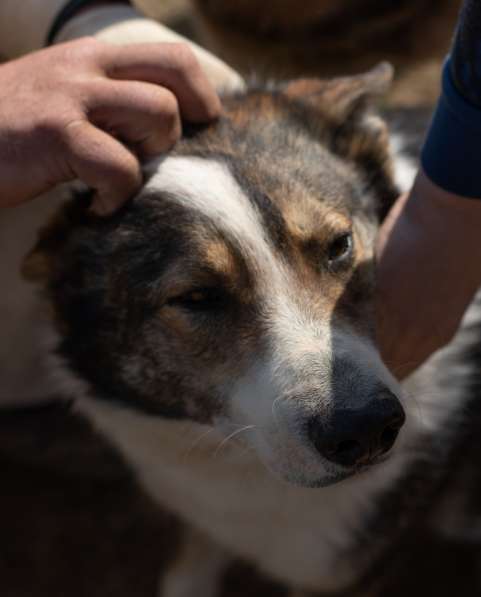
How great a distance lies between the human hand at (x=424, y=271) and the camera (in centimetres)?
218

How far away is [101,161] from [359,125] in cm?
91

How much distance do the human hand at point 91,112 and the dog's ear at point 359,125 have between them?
436mm

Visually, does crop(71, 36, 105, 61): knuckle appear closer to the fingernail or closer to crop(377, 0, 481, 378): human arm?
the fingernail

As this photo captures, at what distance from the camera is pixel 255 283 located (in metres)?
2.10

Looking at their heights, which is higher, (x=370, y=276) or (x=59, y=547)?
(x=370, y=276)

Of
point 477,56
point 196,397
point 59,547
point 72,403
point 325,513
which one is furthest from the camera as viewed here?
point 59,547

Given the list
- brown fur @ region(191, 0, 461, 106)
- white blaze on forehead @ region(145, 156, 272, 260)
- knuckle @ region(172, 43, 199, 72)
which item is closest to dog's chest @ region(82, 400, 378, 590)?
white blaze on forehead @ region(145, 156, 272, 260)

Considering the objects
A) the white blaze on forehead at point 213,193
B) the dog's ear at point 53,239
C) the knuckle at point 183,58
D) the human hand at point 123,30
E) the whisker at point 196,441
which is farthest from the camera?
the human hand at point 123,30

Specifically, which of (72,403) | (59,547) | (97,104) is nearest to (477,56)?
(97,104)

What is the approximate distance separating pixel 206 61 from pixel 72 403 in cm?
129

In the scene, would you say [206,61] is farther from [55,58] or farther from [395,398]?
[395,398]

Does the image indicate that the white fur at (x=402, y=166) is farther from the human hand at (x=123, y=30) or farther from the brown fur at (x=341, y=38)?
the brown fur at (x=341, y=38)

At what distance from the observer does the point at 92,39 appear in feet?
7.30

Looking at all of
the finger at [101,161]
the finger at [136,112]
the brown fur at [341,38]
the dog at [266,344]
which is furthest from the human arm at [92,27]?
the brown fur at [341,38]
